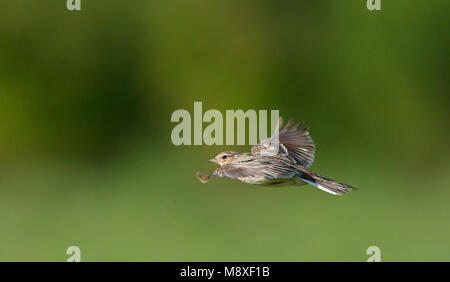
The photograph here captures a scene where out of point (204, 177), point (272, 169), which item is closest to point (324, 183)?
point (272, 169)

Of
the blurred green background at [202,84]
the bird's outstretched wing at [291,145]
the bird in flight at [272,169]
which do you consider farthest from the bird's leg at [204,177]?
the blurred green background at [202,84]

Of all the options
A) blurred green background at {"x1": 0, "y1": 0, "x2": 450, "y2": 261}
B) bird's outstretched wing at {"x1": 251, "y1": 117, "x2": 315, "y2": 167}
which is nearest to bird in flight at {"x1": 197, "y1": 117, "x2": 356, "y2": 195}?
bird's outstretched wing at {"x1": 251, "y1": 117, "x2": 315, "y2": 167}

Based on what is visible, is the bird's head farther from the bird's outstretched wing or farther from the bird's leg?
the bird's leg

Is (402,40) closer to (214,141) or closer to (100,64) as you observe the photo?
(214,141)

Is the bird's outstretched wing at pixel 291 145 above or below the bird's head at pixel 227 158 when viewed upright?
above

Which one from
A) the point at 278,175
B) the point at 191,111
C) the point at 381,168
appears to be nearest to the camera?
the point at 278,175

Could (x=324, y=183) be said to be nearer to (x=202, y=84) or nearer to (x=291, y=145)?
(x=291, y=145)

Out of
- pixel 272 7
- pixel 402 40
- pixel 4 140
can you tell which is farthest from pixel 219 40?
pixel 4 140

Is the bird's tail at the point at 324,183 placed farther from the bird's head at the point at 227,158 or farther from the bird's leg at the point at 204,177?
the bird's leg at the point at 204,177
